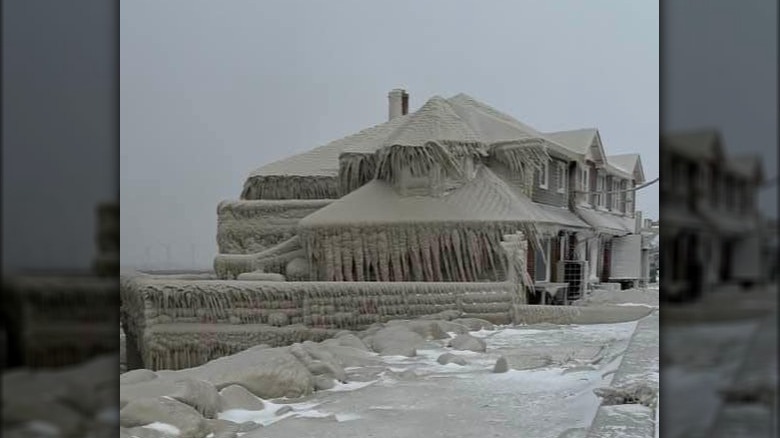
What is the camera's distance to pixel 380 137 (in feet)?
14.1

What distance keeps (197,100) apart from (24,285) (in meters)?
4.09

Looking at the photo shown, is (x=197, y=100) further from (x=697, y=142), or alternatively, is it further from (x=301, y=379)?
(x=697, y=142)

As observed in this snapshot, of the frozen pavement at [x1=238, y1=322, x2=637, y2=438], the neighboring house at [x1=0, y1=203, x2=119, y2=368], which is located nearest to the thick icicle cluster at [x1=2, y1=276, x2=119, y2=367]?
the neighboring house at [x1=0, y1=203, x2=119, y2=368]

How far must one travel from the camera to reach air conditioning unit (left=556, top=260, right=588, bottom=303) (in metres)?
4.09

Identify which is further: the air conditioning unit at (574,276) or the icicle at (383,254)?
the icicle at (383,254)

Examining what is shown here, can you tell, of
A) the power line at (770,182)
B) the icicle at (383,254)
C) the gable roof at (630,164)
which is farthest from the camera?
the icicle at (383,254)

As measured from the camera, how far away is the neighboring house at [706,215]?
19.2 inches

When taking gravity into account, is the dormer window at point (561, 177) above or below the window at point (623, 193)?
above

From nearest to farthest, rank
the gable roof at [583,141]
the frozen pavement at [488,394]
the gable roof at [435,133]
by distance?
the frozen pavement at [488,394] → the gable roof at [583,141] → the gable roof at [435,133]

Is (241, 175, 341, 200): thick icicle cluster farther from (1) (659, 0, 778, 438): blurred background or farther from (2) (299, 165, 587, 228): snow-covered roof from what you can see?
(1) (659, 0, 778, 438): blurred background

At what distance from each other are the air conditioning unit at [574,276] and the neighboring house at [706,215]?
3.60 metres

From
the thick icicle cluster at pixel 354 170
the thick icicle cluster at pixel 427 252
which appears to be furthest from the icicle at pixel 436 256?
the thick icicle cluster at pixel 354 170

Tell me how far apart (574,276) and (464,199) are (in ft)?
2.83

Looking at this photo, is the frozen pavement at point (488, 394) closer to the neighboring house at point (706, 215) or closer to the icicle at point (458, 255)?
the icicle at point (458, 255)
